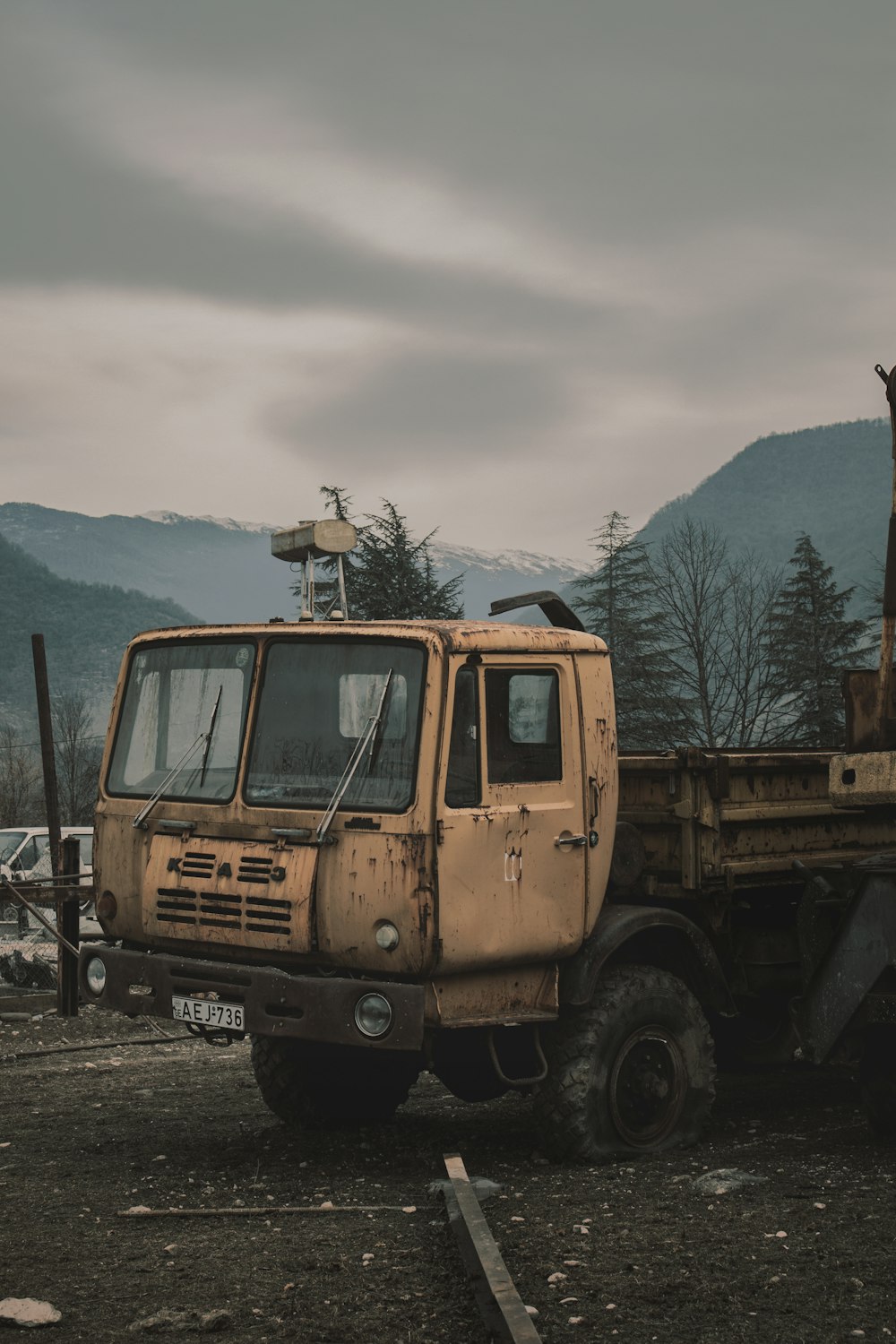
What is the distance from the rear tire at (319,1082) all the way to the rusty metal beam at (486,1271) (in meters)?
1.63

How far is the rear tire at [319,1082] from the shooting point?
7.88 meters

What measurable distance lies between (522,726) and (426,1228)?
6.94 ft

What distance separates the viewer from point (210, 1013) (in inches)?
255

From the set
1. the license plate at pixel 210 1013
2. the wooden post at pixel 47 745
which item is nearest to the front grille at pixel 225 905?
the license plate at pixel 210 1013

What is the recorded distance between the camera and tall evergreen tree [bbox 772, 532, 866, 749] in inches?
1528

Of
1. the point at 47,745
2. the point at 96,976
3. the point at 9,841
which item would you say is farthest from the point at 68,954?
the point at 9,841

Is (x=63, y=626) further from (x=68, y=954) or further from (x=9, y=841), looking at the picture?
(x=68, y=954)

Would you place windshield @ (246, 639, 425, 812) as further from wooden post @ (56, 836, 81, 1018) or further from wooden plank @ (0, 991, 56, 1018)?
wooden plank @ (0, 991, 56, 1018)

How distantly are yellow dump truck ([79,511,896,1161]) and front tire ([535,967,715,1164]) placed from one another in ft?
0.04

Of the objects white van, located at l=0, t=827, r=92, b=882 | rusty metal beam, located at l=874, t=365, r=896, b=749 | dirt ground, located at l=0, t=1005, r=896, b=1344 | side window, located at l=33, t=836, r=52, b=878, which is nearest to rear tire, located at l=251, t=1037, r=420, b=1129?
dirt ground, located at l=0, t=1005, r=896, b=1344

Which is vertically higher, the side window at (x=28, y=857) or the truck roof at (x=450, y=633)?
the truck roof at (x=450, y=633)

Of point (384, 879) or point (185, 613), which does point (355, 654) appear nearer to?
point (384, 879)

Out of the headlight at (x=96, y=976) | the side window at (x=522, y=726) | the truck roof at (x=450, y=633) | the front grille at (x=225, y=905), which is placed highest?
the truck roof at (x=450, y=633)

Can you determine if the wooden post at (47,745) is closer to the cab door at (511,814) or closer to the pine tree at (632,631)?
the cab door at (511,814)
